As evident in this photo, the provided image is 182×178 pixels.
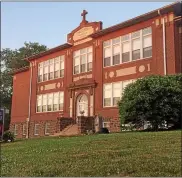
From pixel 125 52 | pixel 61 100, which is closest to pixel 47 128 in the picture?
pixel 61 100

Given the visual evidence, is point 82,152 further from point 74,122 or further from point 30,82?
point 30,82

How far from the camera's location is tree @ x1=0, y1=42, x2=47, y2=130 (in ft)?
177

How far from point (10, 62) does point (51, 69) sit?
2476cm

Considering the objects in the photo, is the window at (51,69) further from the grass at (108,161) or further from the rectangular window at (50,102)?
the grass at (108,161)

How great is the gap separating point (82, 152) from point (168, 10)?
14.3m

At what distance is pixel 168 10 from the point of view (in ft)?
71.9

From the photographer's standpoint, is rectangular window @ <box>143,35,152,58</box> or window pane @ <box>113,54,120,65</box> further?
window pane @ <box>113,54,120,65</box>

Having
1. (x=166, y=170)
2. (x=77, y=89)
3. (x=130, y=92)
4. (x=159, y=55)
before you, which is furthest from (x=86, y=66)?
(x=166, y=170)

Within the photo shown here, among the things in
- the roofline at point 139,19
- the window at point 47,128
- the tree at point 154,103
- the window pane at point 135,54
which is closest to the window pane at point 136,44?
the window pane at point 135,54

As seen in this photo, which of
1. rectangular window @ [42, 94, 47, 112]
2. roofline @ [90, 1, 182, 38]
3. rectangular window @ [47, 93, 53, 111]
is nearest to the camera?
roofline @ [90, 1, 182, 38]

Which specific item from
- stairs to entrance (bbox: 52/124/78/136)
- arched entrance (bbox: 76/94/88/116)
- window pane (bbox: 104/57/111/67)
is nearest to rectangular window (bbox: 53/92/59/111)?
arched entrance (bbox: 76/94/88/116)

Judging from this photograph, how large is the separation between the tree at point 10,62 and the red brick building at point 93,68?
55.7ft

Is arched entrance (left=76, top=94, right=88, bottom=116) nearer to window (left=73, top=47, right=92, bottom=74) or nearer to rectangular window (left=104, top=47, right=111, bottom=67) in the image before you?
window (left=73, top=47, right=92, bottom=74)

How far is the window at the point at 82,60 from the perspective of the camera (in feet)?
92.0
